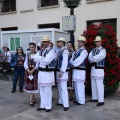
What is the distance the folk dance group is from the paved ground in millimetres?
215

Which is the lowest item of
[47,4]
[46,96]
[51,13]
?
[46,96]

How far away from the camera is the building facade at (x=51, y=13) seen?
13.4m

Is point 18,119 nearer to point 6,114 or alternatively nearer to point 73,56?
point 6,114

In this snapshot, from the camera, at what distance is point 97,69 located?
6895mm

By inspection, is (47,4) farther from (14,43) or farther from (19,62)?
(19,62)

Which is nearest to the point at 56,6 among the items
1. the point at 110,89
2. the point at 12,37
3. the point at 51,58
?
the point at 12,37

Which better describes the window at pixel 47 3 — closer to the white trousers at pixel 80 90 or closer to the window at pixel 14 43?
the window at pixel 14 43

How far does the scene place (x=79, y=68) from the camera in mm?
6793

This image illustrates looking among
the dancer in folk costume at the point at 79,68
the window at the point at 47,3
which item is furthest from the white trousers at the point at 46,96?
the window at the point at 47,3

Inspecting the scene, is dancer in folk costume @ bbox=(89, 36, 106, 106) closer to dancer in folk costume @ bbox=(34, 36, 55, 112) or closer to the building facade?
dancer in folk costume @ bbox=(34, 36, 55, 112)

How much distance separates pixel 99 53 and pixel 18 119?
283 cm

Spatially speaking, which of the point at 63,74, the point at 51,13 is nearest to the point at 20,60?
the point at 63,74

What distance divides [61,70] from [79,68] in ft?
2.47

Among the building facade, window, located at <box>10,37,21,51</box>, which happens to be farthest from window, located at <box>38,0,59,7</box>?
window, located at <box>10,37,21,51</box>
